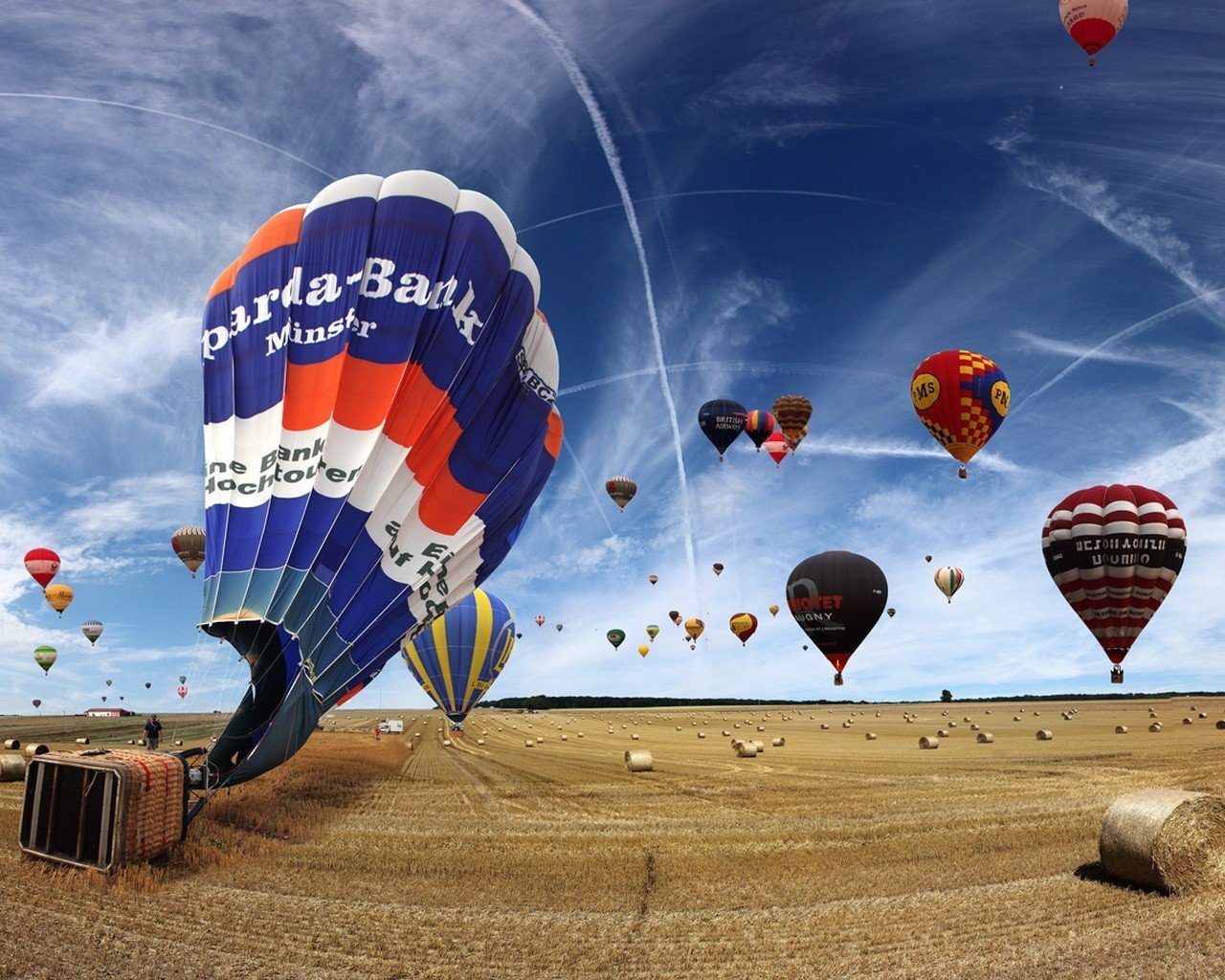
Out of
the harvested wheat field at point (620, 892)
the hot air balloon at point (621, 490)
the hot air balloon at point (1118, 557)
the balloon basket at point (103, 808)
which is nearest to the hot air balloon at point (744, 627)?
the hot air balloon at point (621, 490)

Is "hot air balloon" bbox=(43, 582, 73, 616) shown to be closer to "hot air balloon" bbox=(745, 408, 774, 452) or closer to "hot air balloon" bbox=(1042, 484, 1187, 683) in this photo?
"hot air balloon" bbox=(745, 408, 774, 452)

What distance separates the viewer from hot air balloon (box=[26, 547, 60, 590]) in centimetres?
5128

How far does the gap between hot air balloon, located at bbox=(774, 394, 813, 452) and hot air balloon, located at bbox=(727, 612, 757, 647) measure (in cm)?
1931

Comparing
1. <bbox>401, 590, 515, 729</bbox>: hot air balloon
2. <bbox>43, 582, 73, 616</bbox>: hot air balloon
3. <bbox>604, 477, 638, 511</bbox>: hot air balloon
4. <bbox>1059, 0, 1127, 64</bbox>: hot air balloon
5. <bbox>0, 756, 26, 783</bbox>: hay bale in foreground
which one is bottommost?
<bbox>0, 756, 26, 783</bbox>: hay bale in foreground

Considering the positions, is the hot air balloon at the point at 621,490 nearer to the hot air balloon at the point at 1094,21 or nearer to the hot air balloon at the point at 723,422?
the hot air balloon at the point at 723,422

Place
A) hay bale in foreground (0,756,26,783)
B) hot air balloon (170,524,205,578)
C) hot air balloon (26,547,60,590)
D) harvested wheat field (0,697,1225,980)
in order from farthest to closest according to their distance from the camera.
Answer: hot air balloon (26,547,60,590) → hot air balloon (170,524,205,578) → hay bale in foreground (0,756,26,783) → harvested wheat field (0,697,1225,980)

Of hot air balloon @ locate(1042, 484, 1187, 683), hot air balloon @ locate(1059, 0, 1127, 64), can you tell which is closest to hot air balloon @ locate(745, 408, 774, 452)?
hot air balloon @ locate(1042, 484, 1187, 683)

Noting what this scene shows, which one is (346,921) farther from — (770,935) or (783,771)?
(783,771)

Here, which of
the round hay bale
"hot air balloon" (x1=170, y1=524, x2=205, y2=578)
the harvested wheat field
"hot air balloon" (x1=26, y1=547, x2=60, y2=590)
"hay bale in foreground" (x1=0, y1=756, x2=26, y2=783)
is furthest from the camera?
"hot air balloon" (x1=26, y1=547, x2=60, y2=590)

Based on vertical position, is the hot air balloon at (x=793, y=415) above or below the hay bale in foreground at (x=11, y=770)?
above

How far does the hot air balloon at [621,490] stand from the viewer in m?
50.6

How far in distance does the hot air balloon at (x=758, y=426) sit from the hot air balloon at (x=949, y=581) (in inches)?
519

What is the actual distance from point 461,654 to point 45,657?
177 ft

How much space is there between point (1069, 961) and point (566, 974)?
4.58 meters
